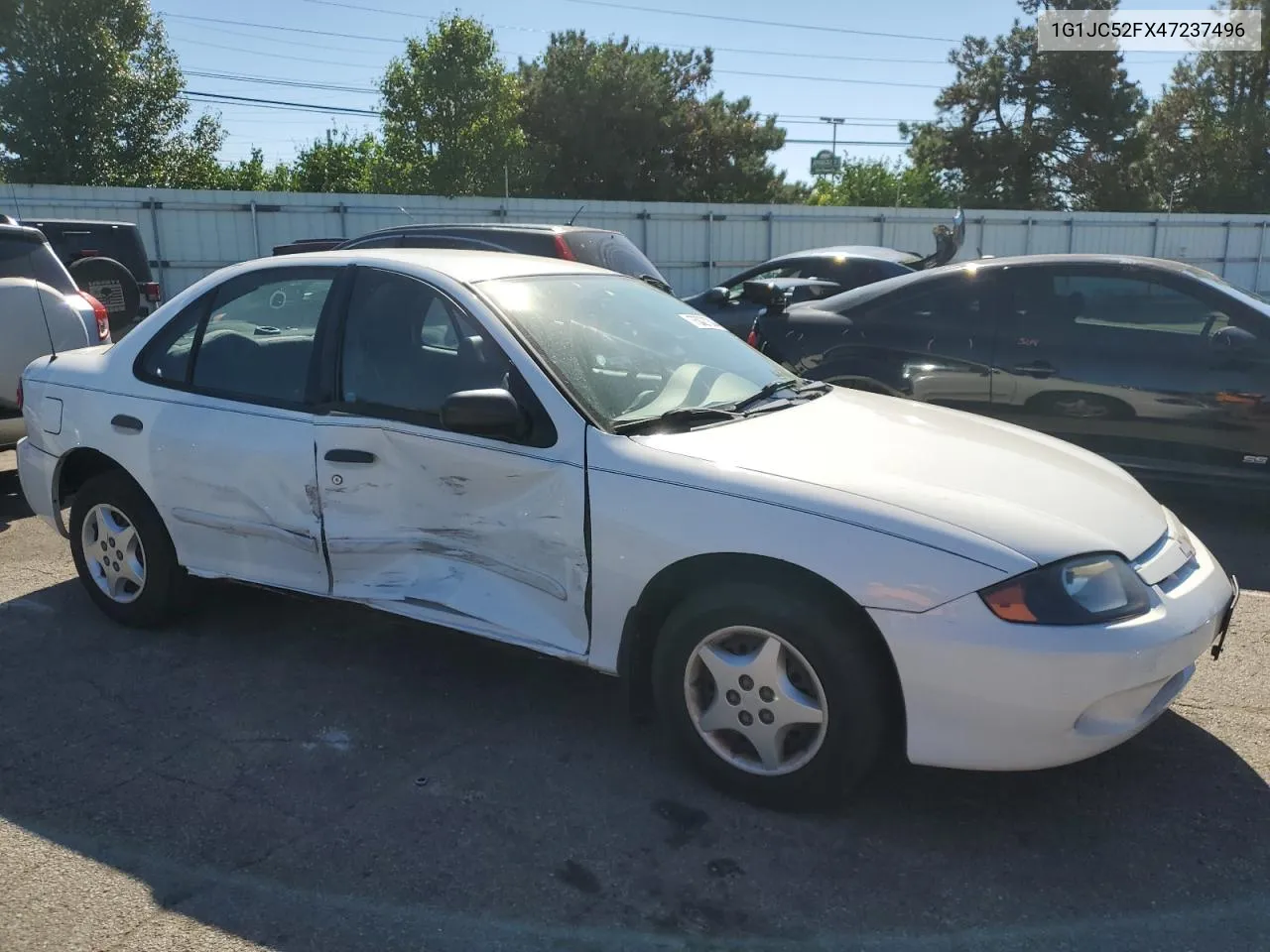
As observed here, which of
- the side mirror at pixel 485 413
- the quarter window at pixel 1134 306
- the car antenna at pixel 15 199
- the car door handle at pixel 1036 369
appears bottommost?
the car door handle at pixel 1036 369

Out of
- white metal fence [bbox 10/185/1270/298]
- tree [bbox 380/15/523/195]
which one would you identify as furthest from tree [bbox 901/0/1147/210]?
tree [bbox 380/15/523/195]

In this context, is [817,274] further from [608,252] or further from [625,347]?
[625,347]

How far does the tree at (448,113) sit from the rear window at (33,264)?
2249 centimetres

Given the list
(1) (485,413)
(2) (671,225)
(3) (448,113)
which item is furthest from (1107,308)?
(3) (448,113)

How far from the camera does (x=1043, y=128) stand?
46.5 meters

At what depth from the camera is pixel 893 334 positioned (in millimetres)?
6641

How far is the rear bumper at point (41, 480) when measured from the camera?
15.2 feet

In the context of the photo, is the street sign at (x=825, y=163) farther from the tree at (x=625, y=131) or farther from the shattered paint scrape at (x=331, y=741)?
the shattered paint scrape at (x=331, y=741)

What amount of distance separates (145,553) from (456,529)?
1680 mm

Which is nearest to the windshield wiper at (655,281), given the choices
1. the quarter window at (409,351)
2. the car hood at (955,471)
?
the quarter window at (409,351)

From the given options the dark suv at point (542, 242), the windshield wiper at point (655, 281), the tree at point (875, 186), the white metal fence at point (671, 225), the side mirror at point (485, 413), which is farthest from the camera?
the tree at point (875, 186)

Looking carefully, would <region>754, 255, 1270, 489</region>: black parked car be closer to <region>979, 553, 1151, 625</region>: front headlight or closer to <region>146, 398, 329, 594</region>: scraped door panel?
<region>979, 553, 1151, 625</region>: front headlight

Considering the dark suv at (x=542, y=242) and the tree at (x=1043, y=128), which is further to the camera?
the tree at (x=1043, y=128)

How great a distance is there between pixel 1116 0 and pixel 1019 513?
55228mm
